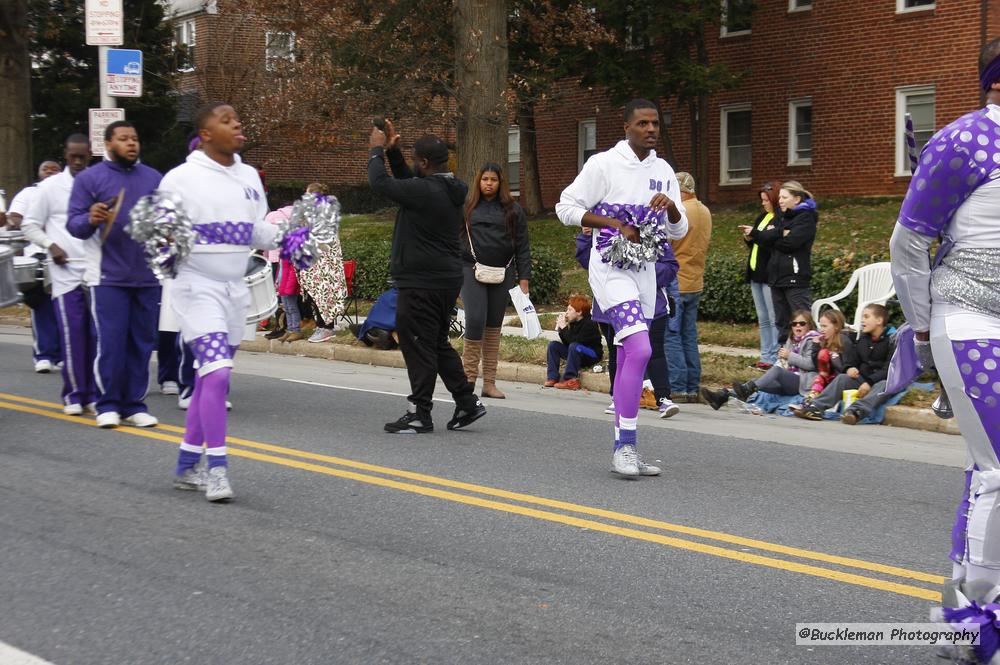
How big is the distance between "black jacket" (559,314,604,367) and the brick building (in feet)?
47.0

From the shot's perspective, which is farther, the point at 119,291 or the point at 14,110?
the point at 14,110

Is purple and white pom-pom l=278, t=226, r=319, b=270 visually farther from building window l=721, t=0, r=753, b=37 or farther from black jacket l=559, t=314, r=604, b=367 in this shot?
building window l=721, t=0, r=753, b=37

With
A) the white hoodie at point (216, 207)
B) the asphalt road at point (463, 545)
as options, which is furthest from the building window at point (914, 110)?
the white hoodie at point (216, 207)

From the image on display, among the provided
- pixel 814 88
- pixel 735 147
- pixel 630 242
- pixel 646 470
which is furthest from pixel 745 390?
pixel 735 147

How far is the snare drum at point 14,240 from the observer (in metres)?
10.5

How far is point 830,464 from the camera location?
345 inches

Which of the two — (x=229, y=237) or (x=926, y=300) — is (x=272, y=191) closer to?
(x=229, y=237)

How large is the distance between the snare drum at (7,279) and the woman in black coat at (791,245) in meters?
7.20

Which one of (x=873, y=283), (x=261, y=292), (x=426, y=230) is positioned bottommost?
(x=873, y=283)

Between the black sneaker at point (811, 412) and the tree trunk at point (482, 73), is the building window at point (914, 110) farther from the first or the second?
the black sneaker at point (811, 412)

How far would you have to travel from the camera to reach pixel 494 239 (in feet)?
39.2

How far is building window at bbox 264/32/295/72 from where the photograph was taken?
99.9 ft

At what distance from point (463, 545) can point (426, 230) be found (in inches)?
145

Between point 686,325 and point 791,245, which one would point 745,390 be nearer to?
point 686,325
